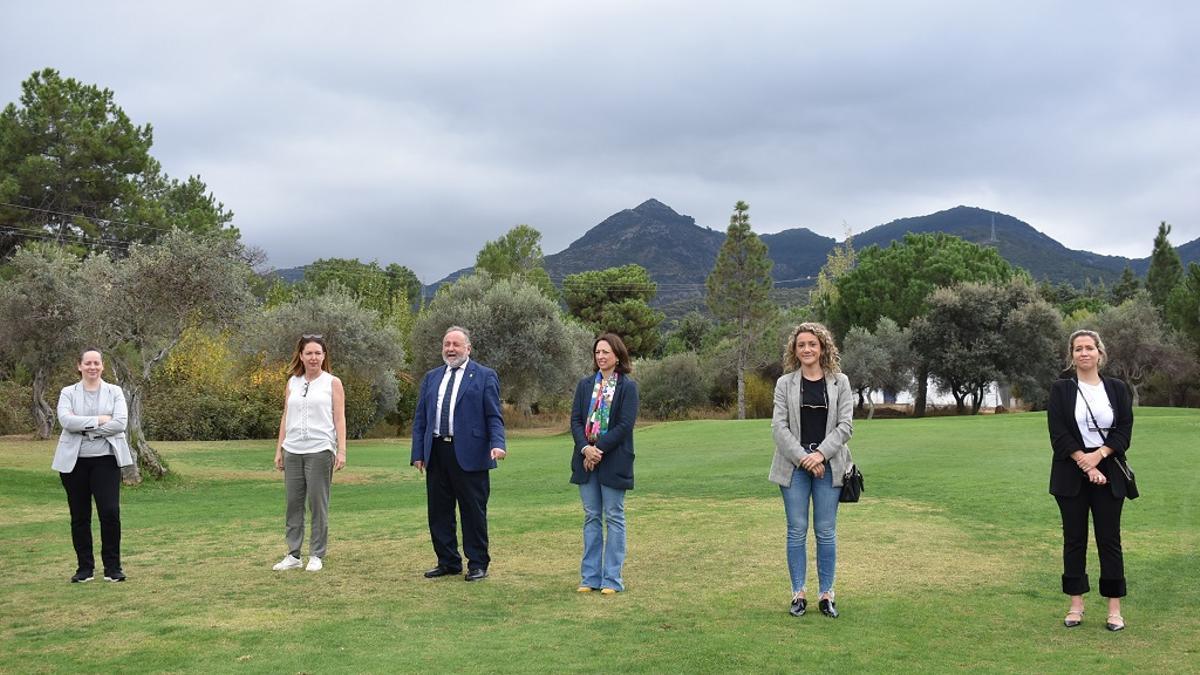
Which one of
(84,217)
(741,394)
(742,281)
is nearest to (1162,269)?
(742,281)

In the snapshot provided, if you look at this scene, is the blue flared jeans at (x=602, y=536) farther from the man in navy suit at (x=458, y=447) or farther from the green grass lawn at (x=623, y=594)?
the man in navy suit at (x=458, y=447)

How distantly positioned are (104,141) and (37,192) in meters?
3.73

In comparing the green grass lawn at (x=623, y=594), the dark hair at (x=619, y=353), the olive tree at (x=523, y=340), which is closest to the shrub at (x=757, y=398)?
the olive tree at (x=523, y=340)

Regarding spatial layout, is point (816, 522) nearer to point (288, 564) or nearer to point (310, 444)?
point (310, 444)

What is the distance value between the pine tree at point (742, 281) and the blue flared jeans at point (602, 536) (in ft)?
188

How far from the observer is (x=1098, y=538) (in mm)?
7414

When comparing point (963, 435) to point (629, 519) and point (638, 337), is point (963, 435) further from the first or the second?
point (638, 337)

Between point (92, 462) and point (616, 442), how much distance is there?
15.6 feet

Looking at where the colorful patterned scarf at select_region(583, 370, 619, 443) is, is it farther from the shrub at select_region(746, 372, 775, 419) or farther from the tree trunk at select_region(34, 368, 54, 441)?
the shrub at select_region(746, 372, 775, 419)

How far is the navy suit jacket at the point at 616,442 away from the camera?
332 inches

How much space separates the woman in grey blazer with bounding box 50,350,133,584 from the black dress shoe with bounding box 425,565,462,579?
273 centimetres

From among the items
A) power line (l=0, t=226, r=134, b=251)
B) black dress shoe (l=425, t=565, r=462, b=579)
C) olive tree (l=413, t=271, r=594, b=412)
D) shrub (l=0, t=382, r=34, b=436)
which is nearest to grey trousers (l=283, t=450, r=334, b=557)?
black dress shoe (l=425, t=565, r=462, b=579)

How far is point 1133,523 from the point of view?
12.4m

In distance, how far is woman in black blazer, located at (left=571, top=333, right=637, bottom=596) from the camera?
848cm
